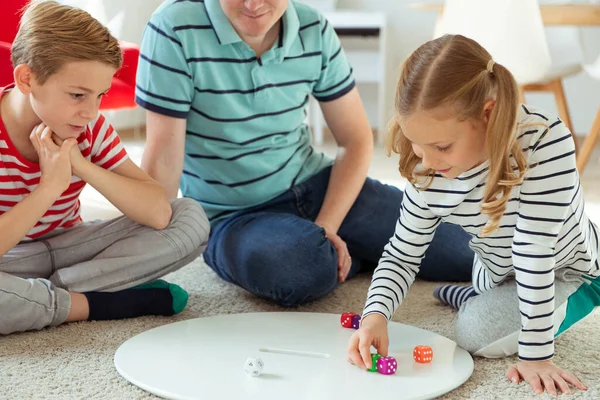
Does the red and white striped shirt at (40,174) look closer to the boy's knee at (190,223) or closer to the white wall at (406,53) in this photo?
the boy's knee at (190,223)

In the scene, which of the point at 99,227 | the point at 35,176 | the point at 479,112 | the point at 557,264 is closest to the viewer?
the point at 479,112

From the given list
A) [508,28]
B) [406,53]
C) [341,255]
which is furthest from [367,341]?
[406,53]

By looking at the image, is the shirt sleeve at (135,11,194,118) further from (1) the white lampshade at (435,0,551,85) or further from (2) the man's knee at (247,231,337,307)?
(1) the white lampshade at (435,0,551,85)

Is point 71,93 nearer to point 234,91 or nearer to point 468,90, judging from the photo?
point 234,91

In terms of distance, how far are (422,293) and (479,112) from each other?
61 centimetres

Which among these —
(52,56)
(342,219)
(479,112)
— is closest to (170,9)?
(52,56)

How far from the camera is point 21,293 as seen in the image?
130 cm

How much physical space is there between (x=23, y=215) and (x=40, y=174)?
109mm

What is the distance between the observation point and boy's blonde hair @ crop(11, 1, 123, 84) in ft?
4.21

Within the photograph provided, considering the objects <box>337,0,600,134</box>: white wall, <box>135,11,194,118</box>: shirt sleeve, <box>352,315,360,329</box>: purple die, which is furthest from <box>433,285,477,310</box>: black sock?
<box>337,0,600,134</box>: white wall

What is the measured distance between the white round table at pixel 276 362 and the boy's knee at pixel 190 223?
0.53 ft

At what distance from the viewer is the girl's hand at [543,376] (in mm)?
1105

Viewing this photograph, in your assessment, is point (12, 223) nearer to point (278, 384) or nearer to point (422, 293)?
point (278, 384)

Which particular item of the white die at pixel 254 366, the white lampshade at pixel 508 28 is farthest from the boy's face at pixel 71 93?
the white lampshade at pixel 508 28
